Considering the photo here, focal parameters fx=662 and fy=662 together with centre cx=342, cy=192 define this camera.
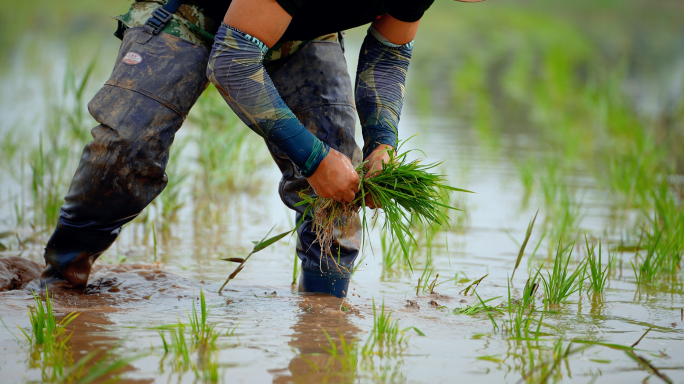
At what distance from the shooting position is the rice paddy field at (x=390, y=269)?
6.14ft

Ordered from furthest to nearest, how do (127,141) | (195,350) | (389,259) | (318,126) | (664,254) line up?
(389,259), (664,254), (318,126), (127,141), (195,350)

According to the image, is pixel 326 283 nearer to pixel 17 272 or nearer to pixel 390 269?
pixel 390 269

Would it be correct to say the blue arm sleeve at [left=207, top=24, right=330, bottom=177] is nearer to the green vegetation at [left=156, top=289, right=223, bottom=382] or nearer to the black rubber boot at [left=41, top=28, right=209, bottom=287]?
the black rubber boot at [left=41, top=28, right=209, bottom=287]

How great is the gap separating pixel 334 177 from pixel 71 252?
107cm

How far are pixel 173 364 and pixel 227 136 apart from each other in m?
2.70

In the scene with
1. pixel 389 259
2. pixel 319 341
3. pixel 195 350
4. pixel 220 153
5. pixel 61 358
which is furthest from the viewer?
pixel 220 153

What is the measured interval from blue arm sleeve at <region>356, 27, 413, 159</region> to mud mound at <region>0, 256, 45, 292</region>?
4.79 ft

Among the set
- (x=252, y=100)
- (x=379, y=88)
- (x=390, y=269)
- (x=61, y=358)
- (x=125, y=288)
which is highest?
(x=379, y=88)

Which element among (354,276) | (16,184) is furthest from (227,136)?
(354,276)

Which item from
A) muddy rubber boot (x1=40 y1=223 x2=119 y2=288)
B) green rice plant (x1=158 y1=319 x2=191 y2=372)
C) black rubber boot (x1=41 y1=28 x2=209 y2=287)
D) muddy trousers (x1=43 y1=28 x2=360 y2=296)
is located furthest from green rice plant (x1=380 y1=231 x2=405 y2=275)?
green rice plant (x1=158 y1=319 x2=191 y2=372)

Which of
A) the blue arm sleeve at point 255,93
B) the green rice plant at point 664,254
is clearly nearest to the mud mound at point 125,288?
the blue arm sleeve at point 255,93

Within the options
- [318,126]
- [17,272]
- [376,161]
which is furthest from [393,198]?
[17,272]

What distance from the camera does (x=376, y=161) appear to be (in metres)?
2.47

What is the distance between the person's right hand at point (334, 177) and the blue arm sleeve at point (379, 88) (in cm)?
36
